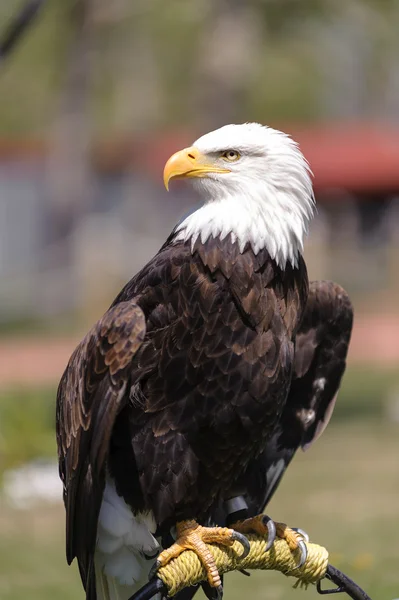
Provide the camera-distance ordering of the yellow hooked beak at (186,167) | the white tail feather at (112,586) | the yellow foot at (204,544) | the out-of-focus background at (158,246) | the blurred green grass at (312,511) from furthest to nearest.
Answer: the out-of-focus background at (158,246), the blurred green grass at (312,511), the white tail feather at (112,586), the yellow hooked beak at (186,167), the yellow foot at (204,544)

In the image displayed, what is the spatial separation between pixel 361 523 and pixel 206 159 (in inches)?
195

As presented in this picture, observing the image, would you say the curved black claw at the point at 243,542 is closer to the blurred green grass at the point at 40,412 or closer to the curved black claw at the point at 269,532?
the curved black claw at the point at 269,532

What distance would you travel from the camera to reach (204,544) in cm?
415

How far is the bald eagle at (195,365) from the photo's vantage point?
4.12 m

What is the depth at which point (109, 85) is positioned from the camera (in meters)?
49.3

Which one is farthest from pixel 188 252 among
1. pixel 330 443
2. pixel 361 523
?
pixel 330 443

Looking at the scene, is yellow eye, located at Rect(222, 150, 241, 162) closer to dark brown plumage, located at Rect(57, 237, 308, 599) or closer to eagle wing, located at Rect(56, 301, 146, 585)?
dark brown plumage, located at Rect(57, 237, 308, 599)

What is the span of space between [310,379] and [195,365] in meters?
0.92

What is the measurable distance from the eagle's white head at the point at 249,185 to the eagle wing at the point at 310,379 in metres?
0.55

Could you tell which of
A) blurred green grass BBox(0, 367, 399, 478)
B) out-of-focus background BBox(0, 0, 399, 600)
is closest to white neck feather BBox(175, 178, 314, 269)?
out-of-focus background BBox(0, 0, 399, 600)

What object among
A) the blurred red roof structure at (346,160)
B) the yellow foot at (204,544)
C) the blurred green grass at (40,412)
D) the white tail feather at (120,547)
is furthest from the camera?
the blurred red roof structure at (346,160)

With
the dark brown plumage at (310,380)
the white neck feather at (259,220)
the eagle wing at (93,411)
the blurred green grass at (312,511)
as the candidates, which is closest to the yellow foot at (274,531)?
the dark brown plumage at (310,380)

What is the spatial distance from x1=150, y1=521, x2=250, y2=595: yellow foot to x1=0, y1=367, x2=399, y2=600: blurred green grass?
166cm

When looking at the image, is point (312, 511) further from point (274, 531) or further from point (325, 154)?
point (325, 154)
